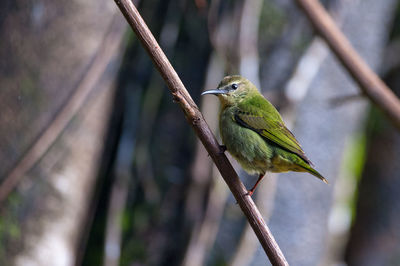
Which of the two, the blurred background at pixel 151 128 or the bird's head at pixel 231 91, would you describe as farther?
the blurred background at pixel 151 128

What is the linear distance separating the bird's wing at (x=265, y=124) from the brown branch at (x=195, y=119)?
77 centimetres

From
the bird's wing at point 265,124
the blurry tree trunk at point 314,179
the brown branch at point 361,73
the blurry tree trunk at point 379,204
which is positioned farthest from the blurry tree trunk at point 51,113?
the blurry tree trunk at point 379,204

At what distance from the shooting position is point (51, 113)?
3.36 m

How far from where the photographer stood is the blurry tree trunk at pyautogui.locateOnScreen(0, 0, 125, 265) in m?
3.21

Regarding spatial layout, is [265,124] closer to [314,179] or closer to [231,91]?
[231,91]

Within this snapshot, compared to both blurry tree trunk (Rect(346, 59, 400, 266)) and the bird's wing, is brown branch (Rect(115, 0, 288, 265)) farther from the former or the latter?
blurry tree trunk (Rect(346, 59, 400, 266))

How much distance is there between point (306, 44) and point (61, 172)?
2.23 meters

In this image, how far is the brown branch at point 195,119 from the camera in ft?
6.04

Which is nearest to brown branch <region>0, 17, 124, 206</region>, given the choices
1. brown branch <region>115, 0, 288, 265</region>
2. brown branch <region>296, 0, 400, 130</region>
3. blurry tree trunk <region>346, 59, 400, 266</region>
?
brown branch <region>296, 0, 400, 130</region>

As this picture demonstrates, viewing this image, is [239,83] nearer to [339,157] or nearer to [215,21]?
[215,21]

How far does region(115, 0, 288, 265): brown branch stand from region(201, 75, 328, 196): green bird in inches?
23.7

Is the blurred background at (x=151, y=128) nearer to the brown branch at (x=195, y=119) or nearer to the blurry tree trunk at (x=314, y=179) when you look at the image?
the blurry tree trunk at (x=314, y=179)

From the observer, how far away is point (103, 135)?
381 cm

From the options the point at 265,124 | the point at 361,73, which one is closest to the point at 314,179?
the point at 361,73
